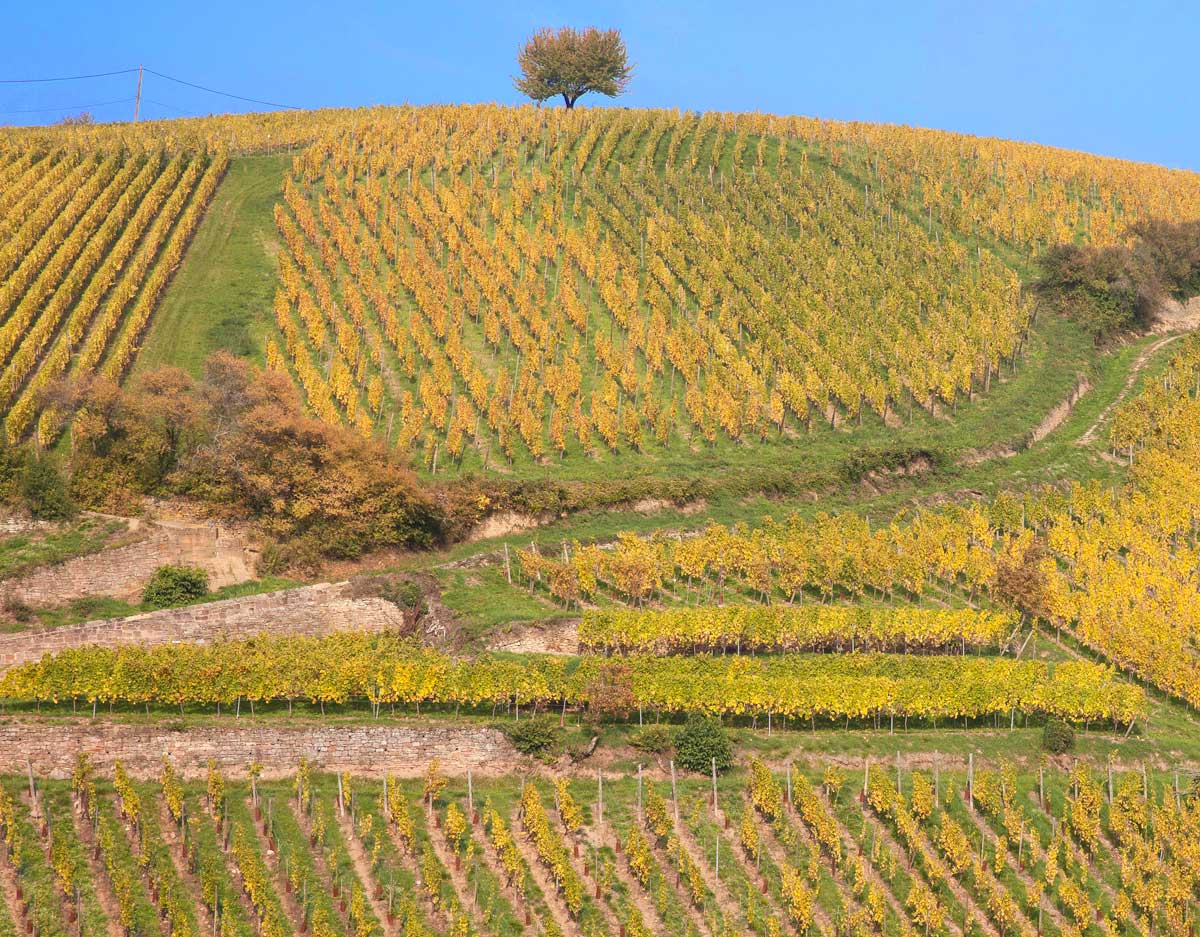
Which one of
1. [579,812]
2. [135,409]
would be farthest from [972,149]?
[579,812]

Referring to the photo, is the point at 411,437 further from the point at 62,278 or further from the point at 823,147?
the point at 823,147

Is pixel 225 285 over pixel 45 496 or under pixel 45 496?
over

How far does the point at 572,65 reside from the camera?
128 meters

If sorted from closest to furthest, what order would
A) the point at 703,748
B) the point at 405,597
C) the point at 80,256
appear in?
the point at 703,748 → the point at 405,597 → the point at 80,256

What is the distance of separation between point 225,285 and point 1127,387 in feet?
183

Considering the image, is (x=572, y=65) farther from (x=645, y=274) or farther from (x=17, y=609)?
(x=17, y=609)

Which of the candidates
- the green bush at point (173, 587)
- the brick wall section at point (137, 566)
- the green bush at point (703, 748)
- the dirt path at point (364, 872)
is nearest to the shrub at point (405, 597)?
the brick wall section at point (137, 566)

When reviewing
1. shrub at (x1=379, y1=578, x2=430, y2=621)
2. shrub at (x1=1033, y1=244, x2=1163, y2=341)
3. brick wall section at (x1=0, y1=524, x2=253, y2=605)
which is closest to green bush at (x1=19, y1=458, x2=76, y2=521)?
brick wall section at (x1=0, y1=524, x2=253, y2=605)

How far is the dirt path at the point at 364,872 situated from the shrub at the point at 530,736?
5959 mm

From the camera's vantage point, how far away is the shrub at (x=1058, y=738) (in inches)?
1827

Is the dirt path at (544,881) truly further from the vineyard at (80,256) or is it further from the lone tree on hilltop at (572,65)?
the lone tree on hilltop at (572,65)

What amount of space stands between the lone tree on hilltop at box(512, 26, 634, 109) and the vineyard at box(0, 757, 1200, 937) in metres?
96.2

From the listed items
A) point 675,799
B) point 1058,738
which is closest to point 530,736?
point 675,799

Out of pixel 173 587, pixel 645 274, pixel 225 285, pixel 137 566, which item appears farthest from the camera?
pixel 645 274
